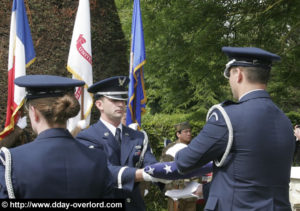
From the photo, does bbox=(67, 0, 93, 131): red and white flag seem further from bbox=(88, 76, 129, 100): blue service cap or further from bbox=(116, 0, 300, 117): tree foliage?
bbox=(116, 0, 300, 117): tree foliage

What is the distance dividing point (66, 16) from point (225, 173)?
469 cm

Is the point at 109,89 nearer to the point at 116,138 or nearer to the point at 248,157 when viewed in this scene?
the point at 116,138

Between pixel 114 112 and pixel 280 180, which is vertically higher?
pixel 114 112

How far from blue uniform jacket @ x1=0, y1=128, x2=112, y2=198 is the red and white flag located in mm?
3769

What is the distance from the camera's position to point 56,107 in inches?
93.1

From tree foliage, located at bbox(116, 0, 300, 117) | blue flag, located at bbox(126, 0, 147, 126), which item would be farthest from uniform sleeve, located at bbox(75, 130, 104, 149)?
tree foliage, located at bbox(116, 0, 300, 117)

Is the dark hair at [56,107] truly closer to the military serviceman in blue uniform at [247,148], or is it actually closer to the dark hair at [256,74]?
the military serviceman in blue uniform at [247,148]

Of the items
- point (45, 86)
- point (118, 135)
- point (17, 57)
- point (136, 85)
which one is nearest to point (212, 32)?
point (136, 85)

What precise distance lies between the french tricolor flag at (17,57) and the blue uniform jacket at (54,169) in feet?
11.9

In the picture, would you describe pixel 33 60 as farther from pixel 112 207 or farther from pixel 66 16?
pixel 112 207

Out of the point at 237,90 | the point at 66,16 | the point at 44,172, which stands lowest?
the point at 44,172

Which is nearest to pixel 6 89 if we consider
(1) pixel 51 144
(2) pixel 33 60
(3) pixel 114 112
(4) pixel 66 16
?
(2) pixel 33 60

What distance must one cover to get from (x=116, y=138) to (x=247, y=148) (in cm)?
139

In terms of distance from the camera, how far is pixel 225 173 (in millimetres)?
2812
